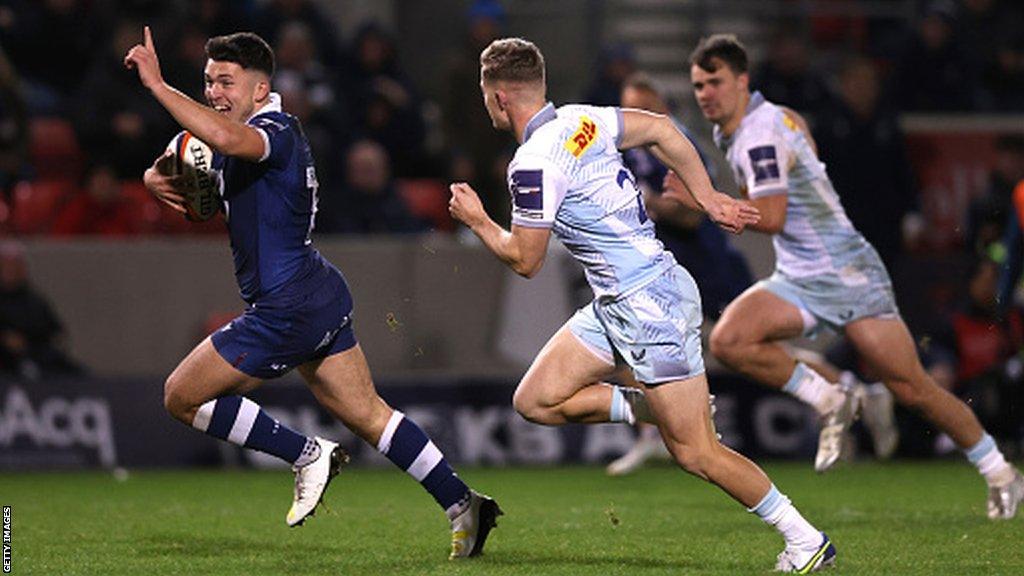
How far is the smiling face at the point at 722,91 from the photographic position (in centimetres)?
1076

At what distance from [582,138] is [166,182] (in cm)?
203

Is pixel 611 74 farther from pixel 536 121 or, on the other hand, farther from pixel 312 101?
pixel 536 121

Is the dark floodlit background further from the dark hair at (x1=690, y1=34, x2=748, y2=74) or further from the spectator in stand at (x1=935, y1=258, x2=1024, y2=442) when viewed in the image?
the dark hair at (x1=690, y1=34, x2=748, y2=74)

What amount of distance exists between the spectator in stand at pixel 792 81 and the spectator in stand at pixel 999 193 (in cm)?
158

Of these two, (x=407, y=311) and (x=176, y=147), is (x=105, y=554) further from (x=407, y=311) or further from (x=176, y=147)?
(x=407, y=311)

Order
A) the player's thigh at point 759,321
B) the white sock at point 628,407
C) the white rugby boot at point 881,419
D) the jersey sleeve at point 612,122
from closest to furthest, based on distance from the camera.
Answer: the jersey sleeve at point 612,122
the white sock at point 628,407
the player's thigh at point 759,321
the white rugby boot at point 881,419

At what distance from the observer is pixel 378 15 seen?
19.4 m

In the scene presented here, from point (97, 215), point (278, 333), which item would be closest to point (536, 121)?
point (278, 333)

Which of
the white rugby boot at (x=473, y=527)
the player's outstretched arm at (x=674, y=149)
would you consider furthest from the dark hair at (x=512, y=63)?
the white rugby boot at (x=473, y=527)

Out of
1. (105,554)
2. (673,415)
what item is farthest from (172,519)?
(673,415)

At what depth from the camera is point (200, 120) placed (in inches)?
320

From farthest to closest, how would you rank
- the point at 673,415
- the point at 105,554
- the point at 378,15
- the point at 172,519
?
the point at 378,15, the point at 172,519, the point at 105,554, the point at 673,415

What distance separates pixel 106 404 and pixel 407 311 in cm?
244

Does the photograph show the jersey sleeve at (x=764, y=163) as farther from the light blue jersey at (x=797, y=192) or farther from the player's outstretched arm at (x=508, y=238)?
the player's outstretched arm at (x=508, y=238)
